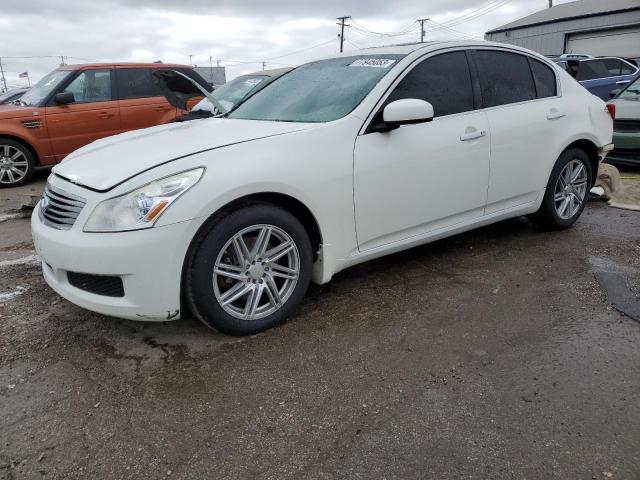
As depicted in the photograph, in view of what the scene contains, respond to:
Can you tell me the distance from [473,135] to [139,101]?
6028mm

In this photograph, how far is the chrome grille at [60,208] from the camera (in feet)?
8.76

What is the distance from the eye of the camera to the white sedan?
101 inches

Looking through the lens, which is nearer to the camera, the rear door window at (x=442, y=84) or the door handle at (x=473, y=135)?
the rear door window at (x=442, y=84)

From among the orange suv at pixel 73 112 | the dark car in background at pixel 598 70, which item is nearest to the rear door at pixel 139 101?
the orange suv at pixel 73 112

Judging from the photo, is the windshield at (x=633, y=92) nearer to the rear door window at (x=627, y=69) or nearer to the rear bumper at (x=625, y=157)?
the rear bumper at (x=625, y=157)

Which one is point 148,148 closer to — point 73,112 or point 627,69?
point 73,112

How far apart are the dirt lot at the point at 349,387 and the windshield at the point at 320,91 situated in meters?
1.21

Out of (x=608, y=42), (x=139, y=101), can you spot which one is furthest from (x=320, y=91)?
(x=608, y=42)

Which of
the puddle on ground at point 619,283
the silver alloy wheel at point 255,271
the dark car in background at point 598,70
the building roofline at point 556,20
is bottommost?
the puddle on ground at point 619,283

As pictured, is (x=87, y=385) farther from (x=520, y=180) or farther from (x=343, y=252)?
(x=520, y=180)

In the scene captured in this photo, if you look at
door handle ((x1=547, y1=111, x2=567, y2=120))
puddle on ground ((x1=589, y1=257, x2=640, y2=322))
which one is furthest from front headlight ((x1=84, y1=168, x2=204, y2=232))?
door handle ((x1=547, y1=111, x2=567, y2=120))

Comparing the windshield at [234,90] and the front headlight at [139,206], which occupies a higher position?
the windshield at [234,90]

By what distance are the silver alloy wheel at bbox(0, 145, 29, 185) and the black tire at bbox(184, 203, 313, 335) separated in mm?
6085

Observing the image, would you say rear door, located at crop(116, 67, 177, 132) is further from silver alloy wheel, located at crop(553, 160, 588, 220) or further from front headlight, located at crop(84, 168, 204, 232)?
silver alloy wheel, located at crop(553, 160, 588, 220)
